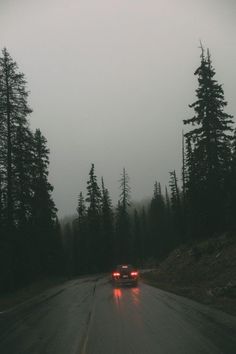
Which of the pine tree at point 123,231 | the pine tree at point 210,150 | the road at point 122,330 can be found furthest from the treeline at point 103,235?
the road at point 122,330

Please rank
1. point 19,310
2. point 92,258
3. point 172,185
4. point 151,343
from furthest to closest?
1. point 172,185
2. point 92,258
3. point 19,310
4. point 151,343

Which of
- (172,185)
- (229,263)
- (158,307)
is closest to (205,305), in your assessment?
(158,307)

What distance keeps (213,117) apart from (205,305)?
26.9m

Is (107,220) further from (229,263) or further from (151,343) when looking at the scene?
(151,343)

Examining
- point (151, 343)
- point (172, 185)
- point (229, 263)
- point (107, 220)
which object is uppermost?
point (172, 185)

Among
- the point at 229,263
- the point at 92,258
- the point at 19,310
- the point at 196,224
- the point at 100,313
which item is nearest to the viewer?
the point at 100,313

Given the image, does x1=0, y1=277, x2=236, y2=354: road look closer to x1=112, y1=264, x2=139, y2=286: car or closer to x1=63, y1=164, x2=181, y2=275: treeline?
x1=112, y1=264, x2=139, y2=286: car

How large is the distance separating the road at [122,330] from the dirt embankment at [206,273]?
2.73 m

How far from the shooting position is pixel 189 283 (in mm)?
33375

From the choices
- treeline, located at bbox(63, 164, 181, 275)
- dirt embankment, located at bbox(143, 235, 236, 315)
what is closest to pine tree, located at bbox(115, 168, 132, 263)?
treeline, located at bbox(63, 164, 181, 275)

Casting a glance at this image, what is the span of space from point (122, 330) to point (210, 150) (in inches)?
1212

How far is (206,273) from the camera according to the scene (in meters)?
32.9

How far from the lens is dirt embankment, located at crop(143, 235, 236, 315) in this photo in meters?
22.4

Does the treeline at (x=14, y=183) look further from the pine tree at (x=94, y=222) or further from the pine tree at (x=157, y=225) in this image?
the pine tree at (x=157, y=225)
